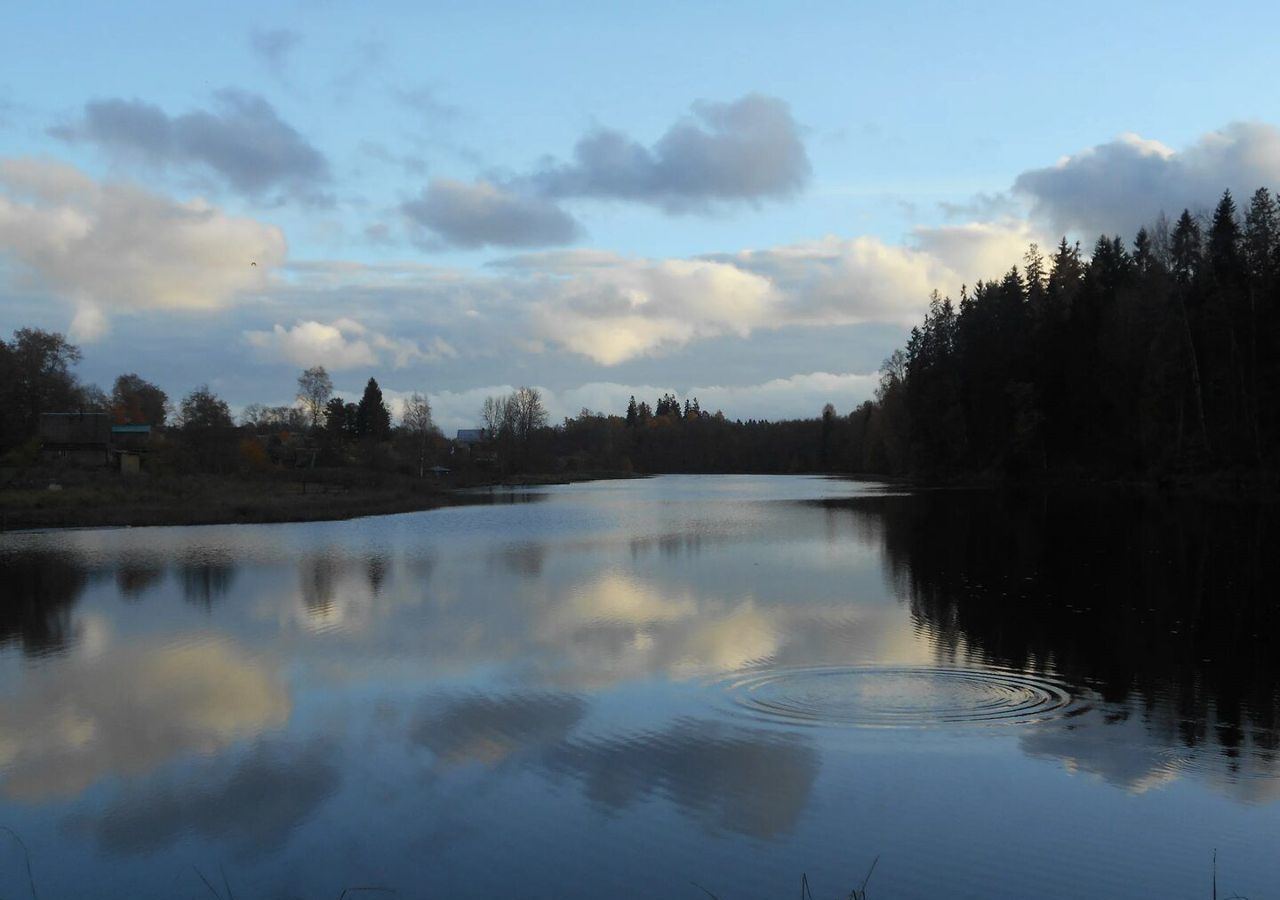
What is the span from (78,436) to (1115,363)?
65120mm

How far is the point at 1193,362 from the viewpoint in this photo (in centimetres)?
4666

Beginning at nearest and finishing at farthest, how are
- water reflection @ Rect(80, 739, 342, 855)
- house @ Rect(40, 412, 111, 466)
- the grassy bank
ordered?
water reflection @ Rect(80, 739, 342, 855) → the grassy bank → house @ Rect(40, 412, 111, 466)

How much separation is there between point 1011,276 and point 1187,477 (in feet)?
101

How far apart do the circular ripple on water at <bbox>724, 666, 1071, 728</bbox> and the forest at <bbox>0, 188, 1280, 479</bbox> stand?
39042mm

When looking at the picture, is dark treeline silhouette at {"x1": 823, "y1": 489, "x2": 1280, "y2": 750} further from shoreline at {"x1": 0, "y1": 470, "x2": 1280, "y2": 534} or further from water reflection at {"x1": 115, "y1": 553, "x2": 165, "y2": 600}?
water reflection at {"x1": 115, "y1": 553, "x2": 165, "y2": 600}

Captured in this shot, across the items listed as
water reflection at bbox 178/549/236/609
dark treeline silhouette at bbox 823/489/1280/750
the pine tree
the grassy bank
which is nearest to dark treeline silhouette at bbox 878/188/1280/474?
dark treeline silhouette at bbox 823/489/1280/750

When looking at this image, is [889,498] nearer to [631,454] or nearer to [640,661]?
[640,661]

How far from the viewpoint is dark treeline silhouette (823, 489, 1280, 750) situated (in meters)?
11.2

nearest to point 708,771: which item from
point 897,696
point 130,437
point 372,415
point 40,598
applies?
point 897,696

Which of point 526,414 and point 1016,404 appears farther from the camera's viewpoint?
point 526,414

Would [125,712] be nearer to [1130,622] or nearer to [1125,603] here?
[1130,622]

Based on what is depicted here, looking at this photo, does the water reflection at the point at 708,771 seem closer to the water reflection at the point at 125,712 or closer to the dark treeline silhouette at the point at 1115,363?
the water reflection at the point at 125,712

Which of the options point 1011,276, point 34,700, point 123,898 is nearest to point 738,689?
point 123,898

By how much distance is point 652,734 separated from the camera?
9922mm
